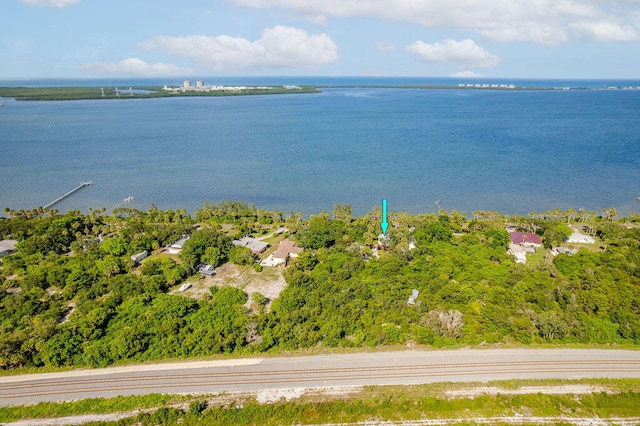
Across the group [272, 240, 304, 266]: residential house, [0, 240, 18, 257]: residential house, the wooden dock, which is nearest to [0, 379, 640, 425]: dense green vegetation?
[272, 240, 304, 266]: residential house

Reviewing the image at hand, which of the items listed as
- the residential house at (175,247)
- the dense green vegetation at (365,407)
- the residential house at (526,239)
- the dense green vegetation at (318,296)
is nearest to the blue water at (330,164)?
the residential house at (526,239)

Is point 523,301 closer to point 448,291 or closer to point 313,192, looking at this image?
point 448,291

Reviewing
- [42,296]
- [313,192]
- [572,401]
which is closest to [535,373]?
[572,401]

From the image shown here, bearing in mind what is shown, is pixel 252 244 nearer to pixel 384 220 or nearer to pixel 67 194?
pixel 384 220

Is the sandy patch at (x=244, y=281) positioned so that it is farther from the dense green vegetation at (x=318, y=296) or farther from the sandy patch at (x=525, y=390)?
the sandy patch at (x=525, y=390)

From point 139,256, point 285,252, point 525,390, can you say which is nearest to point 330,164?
point 285,252

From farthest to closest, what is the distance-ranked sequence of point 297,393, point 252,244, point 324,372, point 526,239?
point 526,239 → point 252,244 → point 324,372 → point 297,393

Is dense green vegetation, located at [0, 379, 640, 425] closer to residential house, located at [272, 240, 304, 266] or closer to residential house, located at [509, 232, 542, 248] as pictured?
residential house, located at [272, 240, 304, 266]
